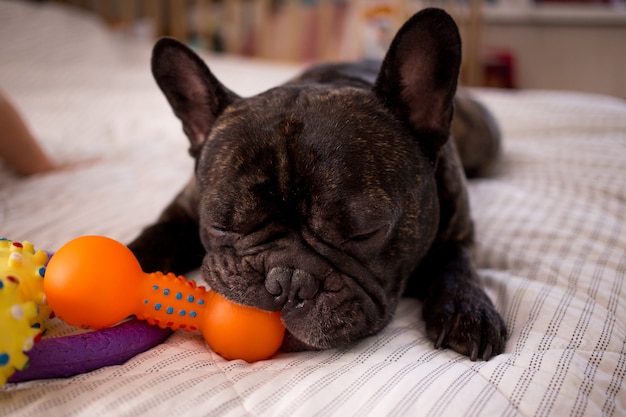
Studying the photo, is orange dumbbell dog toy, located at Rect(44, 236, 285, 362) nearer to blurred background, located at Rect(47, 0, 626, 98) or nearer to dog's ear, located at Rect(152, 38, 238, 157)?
dog's ear, located at Rect(152, 38, 238, 157)

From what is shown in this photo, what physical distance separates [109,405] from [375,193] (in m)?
0.63

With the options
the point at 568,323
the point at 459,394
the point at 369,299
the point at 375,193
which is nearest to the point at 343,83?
the point at 375,193

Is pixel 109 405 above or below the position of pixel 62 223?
above

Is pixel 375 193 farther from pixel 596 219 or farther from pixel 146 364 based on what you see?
pixel 596 219

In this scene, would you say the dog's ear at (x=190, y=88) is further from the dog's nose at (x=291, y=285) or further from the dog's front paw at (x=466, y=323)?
the dog's front paw at (x=466, y=323)

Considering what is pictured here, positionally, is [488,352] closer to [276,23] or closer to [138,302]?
[138,302]

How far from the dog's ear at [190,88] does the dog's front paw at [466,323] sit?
738 millimetres

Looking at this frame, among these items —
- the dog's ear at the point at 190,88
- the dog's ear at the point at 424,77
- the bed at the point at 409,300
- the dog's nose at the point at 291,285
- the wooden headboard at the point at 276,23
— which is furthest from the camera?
the wooden headboard at the point at 276,23

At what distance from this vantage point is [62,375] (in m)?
0.92

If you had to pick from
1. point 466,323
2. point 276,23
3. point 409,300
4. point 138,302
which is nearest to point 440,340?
point 466,323

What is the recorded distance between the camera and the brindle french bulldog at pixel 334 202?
3.56ft

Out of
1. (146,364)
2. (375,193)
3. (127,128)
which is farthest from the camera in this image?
(127,128)

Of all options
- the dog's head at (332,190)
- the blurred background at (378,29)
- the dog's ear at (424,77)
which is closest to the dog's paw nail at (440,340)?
the dog's head at (332,190)

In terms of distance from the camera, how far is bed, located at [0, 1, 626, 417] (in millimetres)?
889
